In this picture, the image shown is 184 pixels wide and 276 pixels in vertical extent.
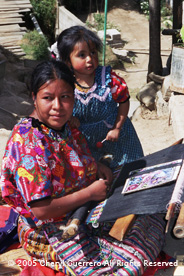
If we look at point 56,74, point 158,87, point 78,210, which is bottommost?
point 158,87

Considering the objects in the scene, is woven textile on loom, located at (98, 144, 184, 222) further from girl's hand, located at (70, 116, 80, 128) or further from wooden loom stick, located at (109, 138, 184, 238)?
girl's hand, located at (70, 116, 80, 128)

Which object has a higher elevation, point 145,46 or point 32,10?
point 32,10

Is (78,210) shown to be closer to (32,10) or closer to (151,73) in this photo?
(151,73)

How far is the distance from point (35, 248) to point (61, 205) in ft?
1.42

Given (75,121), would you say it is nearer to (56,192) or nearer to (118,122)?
(118,122)

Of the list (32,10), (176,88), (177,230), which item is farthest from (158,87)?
(32,10)

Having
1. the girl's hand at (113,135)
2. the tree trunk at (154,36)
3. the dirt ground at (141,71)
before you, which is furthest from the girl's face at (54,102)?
the tree trunk at (154,36)

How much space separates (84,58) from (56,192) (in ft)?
3.77

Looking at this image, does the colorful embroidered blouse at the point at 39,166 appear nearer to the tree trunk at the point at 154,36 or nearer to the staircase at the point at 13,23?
the tree trunk at the point at 154,36

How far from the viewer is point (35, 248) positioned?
2463 millimetres

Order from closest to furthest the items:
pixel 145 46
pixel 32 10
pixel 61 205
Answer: pixel 61 205
pixel 145 46
pixel 32 10

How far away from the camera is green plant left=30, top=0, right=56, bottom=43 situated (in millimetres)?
14914

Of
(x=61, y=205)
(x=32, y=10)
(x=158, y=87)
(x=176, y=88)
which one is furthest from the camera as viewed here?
(x=32, y=10)

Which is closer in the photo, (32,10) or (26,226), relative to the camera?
(26,226)
